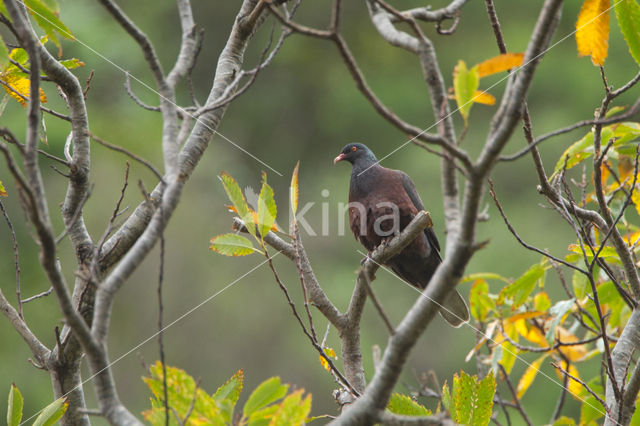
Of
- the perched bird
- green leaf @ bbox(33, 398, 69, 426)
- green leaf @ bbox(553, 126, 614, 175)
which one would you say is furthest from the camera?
the perched bird

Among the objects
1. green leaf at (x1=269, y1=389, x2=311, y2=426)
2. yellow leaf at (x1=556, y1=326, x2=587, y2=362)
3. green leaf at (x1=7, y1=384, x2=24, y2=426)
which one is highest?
yellow leaf at (x1=556, y1=326, x2=587, y2=362)

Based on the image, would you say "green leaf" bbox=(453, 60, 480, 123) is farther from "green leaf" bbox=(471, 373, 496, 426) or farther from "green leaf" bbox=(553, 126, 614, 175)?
"green leaf" bbox=(553, 126, 614, 175)

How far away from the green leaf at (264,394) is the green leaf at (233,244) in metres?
0.65

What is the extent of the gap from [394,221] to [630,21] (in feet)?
6.99

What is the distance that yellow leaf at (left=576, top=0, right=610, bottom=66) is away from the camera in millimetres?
1466

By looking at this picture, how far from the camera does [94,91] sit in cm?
1217

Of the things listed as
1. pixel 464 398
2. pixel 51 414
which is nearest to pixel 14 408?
pixel 51 414

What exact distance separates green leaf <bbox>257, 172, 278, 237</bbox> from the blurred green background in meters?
6.31

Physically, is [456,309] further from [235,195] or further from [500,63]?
[500,63]

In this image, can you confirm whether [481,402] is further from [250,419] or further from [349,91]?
[349,91]

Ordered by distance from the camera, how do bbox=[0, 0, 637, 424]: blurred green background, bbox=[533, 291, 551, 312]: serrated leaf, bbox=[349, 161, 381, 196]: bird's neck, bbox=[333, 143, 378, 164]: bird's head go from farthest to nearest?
bbox=[0, 0, 637, 424]: blurred green background, bbox=[333, 143, 378, 164]: bird's head, bbox=[349, 161, 381, 196]: bird's neck, bbox=[533, 291, 551, 312]: serrated leaf

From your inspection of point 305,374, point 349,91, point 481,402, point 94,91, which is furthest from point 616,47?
point 481,402

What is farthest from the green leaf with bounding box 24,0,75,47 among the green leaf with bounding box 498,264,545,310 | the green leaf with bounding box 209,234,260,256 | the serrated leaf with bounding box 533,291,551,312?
the serrated leaf with bounding box 533,291,551,312

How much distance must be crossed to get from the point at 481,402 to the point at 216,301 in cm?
970
